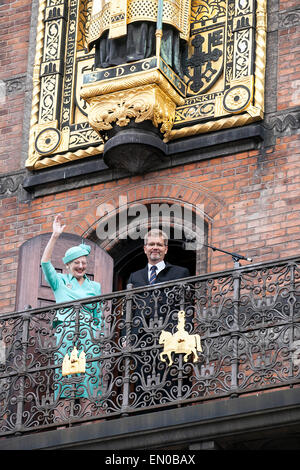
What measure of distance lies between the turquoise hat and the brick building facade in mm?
1501

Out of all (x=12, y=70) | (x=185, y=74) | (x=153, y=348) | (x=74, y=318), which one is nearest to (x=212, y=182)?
(x=185, y=74)

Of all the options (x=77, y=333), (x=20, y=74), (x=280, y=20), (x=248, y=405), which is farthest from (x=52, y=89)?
(x=248, y=405)

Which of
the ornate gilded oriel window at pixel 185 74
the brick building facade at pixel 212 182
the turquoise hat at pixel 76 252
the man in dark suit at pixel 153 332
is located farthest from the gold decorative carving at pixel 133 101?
the man in dark suit at pixel 153 332

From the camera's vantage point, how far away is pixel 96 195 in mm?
17438

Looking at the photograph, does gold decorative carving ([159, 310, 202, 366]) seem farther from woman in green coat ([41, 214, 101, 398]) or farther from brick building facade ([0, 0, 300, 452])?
brick building facade ([0, 0, 300, 452])

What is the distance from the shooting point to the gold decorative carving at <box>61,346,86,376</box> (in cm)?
1462

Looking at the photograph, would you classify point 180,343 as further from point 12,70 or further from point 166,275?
point 12,70

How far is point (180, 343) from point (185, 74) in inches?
159

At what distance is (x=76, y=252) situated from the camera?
50.4ft

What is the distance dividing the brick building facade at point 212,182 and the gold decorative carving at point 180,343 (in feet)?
6.55

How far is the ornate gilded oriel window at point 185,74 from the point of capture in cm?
1691

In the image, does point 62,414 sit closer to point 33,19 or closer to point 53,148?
point 53,148

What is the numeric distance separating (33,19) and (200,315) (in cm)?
552

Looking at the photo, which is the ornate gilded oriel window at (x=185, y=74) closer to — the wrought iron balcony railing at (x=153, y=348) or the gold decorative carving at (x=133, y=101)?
the gold decorative carving at (x=133, y=101)
